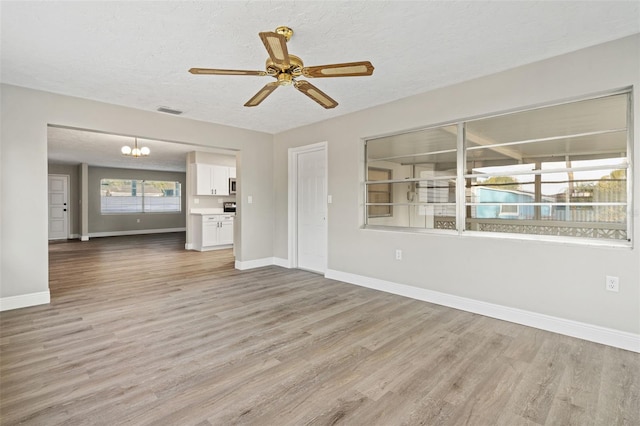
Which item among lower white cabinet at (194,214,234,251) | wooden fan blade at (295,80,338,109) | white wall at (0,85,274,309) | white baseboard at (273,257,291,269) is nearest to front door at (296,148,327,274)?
white baseboard at (273,257,291,269)

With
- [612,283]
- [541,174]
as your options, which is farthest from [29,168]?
[612,283]

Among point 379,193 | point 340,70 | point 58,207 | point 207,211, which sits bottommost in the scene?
point 207,211

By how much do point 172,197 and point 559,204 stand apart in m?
12.2

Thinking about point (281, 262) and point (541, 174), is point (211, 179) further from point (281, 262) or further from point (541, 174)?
point (541, 174)

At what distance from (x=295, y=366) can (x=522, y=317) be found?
89.4 inches

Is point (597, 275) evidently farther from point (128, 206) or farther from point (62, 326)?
point (128, 206)

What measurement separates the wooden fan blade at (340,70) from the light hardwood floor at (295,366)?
6.99 feet

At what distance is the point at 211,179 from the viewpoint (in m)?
8.16

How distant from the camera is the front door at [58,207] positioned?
9.62 m

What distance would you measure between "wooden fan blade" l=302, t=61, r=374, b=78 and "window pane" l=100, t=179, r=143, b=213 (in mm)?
11008

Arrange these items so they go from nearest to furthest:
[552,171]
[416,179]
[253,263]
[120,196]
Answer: [552,171] < [416,179] < [253,263] < [120,196]

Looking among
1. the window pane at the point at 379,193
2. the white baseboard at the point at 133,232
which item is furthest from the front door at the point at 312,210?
the white baseboard at the point at 133,232

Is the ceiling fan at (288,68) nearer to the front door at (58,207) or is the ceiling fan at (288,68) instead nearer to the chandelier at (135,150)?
the chandelier at (135,150)

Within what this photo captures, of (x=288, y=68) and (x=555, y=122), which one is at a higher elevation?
(x=288, y=68)
